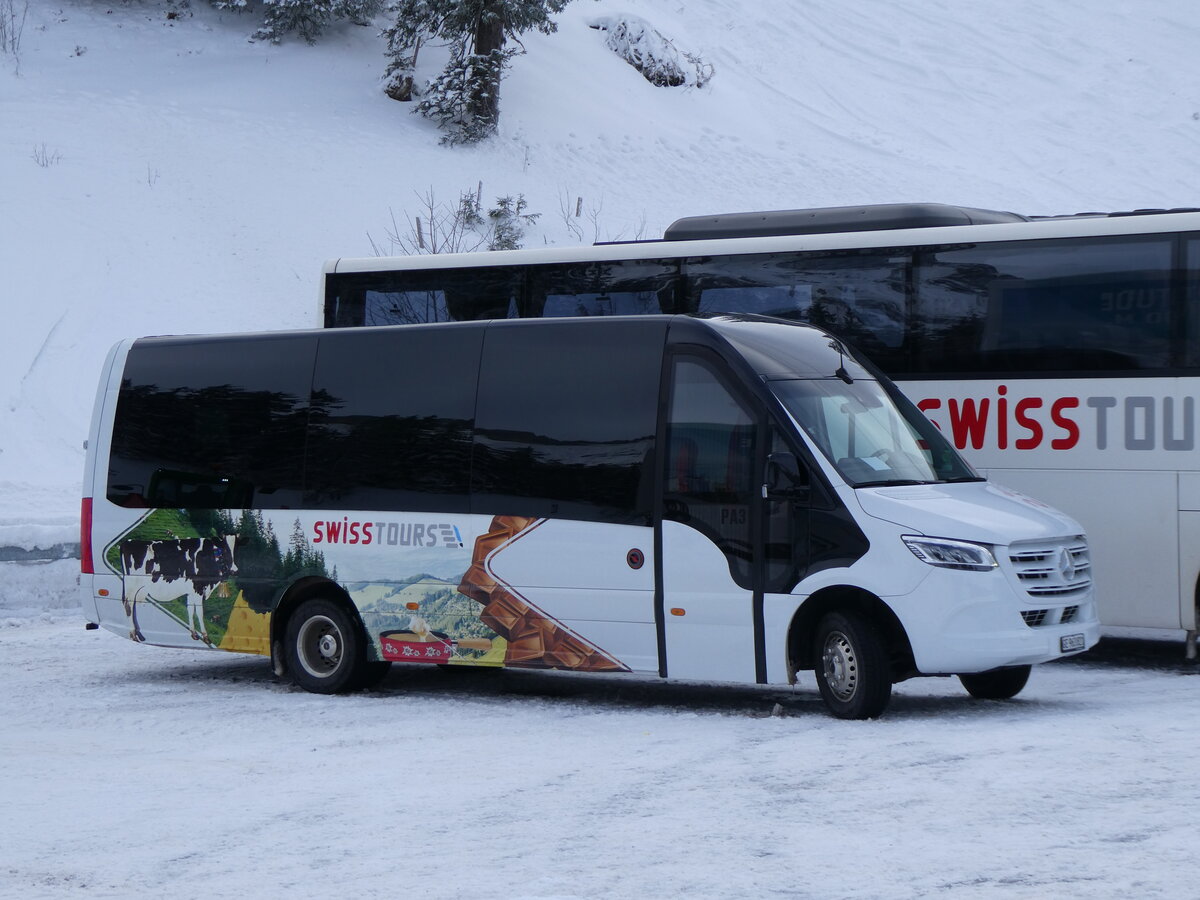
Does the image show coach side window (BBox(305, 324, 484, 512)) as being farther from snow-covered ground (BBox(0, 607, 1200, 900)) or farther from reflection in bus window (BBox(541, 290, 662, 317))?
reflection in bus window (BBox(541, 290, 662, 317))

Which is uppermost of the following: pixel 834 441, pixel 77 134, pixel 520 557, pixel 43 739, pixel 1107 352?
pixel 77 134

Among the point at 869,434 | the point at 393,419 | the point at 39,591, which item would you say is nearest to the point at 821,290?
the point at 869,434

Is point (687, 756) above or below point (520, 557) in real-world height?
below

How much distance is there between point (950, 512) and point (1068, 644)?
1.09 meters

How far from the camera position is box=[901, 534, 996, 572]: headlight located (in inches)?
378

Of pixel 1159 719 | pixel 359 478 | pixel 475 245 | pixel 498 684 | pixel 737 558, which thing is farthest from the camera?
pixel 475 245

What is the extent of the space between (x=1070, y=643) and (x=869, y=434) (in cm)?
182

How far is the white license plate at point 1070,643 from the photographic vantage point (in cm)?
984

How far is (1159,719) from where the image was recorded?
31.0 feet

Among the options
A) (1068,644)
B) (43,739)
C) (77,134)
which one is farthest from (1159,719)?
(77,134)

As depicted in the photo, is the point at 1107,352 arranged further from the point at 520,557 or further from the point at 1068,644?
the point at 520,557

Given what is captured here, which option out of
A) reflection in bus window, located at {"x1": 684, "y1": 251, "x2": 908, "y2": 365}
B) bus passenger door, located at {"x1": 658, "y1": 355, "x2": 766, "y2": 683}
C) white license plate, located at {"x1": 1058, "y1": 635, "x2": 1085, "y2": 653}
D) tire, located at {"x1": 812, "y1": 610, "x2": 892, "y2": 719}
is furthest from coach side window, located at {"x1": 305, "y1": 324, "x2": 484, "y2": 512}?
white license plate, located at {"x1": 1058, "y1": 635, "x2": 1085, "y2": 653}

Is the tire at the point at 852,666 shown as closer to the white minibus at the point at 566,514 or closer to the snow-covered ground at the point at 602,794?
the white minibus at the point at 566,514

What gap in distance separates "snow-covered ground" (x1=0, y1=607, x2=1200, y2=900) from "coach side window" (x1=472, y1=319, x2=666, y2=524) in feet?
4.65
